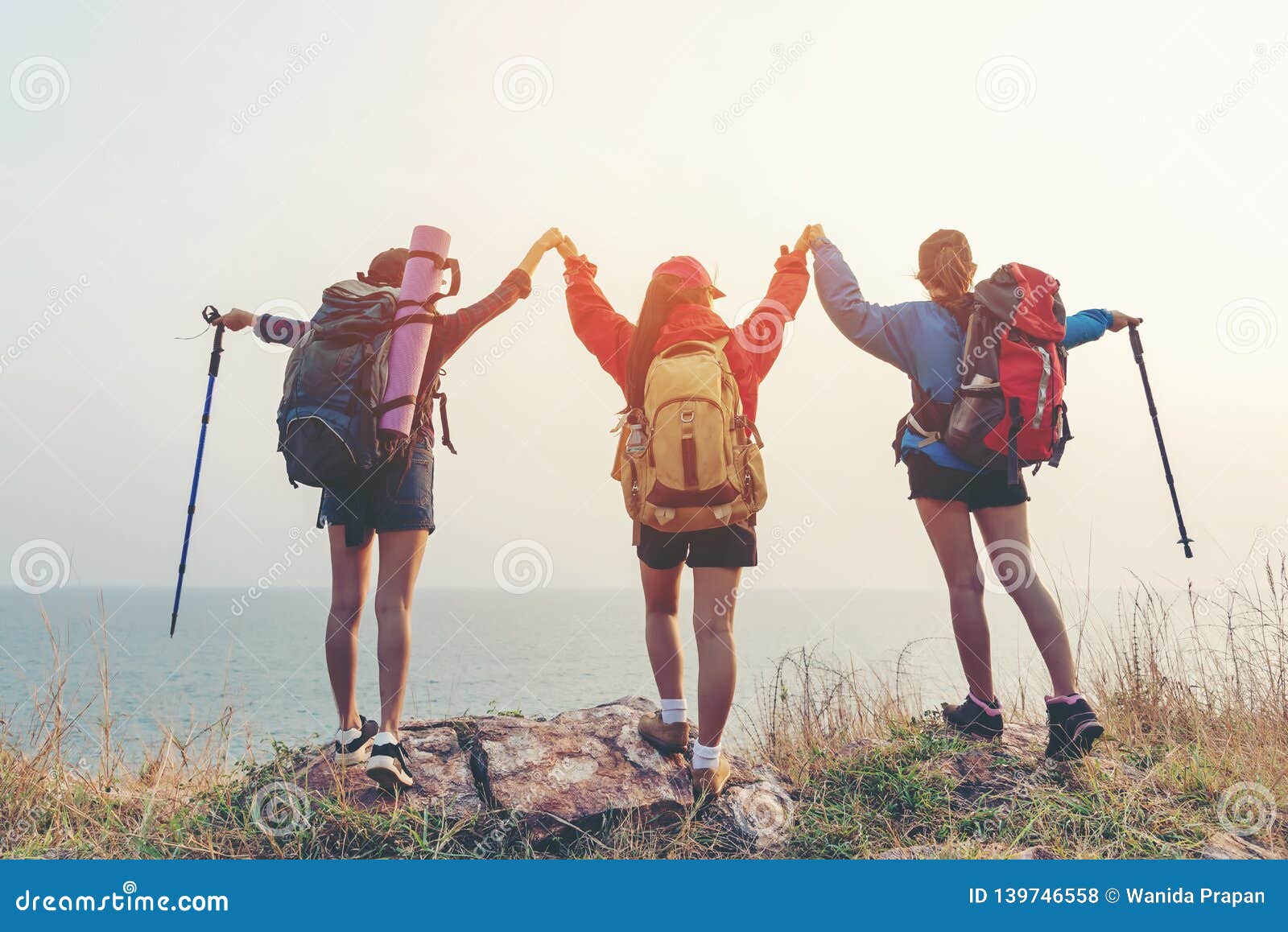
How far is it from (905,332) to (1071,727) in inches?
84.1

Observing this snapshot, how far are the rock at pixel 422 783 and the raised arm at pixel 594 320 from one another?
205 cm

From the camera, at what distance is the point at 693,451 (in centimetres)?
356

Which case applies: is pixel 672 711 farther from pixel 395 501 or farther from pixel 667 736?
pixel 395 501

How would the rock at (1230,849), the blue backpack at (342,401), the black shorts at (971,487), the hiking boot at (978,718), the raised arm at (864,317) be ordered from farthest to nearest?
the hiking boot at (978,718), the raised arm at (864,317), the black shorts at (971,487), the blue backpack at (342,401), the rock at (1230,849)

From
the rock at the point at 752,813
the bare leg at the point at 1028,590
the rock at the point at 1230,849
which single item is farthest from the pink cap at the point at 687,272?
the rock at the point at 1230,849

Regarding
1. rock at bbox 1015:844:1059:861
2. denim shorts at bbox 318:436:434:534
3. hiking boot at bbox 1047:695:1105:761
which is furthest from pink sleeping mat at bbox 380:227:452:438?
hiking boot at bbox 1047:695:1105:761

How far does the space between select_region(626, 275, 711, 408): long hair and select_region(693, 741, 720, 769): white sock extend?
1627 mm

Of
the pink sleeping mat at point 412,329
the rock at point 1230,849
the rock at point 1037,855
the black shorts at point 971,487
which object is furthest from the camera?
the black shorts at point 971,487

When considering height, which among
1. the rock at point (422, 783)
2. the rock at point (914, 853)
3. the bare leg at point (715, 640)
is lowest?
the rock at point (914, 853)

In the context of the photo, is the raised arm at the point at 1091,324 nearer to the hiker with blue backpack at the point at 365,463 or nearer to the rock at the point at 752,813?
the rock at the point at 752,813

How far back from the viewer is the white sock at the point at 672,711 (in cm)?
404

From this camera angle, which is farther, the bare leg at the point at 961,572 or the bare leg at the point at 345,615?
the bare leg at the point at 961,572

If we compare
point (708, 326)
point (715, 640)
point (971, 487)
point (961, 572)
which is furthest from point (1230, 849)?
point (708, 326)

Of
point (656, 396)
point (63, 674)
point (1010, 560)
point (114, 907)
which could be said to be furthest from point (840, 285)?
point (63, 674)
